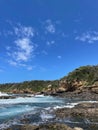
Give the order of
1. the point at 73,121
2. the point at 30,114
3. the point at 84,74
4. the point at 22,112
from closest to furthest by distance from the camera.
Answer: the point at 73,121 < the point at 30,114 < the point at 22,112 < the point at 84,74

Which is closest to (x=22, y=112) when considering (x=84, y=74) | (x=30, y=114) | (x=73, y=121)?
(x=30, y=114)

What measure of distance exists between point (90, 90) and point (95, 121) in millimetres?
67582

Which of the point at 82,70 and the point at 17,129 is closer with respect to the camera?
the point at 17,129

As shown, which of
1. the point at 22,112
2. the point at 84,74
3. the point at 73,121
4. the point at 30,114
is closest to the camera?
the point at 73,121

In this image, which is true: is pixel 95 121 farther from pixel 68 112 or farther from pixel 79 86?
pixel 79 86

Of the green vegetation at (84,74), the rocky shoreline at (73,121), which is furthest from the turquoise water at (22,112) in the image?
the green vegetation at (84,74)

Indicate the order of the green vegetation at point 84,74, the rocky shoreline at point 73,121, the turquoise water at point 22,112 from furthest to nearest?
the green vegetation at point 84,74 → the turquoise water at point 22,112 → the rocky shoreline at point 73,121

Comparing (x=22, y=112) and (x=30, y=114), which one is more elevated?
(x=22, y=112)

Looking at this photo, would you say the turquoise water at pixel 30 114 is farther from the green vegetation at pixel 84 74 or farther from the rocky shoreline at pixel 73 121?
the green vegetation at pixel 84 74

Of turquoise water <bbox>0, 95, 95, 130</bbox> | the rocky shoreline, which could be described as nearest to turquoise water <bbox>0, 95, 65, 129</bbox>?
turquoise water <bbox>0, 95, 95, 130</bbox>

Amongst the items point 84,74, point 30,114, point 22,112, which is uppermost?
point 84,74

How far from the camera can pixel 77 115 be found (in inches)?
1287

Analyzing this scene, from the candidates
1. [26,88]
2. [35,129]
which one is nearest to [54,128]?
[35,129]

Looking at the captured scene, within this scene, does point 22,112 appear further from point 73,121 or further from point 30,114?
point 73,121
